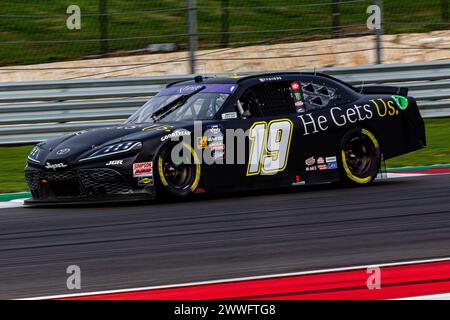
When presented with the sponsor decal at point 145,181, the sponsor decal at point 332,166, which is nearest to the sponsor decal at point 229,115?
the sponsor decal at point 145,181

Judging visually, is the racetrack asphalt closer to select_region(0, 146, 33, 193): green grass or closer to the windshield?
the windshield

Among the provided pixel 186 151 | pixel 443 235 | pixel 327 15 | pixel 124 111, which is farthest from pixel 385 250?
pixel 327 15

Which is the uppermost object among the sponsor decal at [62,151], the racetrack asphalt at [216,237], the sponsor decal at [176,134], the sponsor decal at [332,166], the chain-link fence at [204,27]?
the chain-link fence at [204,27]

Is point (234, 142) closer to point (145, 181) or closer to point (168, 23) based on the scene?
point (145, 181)

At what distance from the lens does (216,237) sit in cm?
730

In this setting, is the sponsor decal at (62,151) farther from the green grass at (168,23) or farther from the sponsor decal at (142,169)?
the green grass at (168,23)

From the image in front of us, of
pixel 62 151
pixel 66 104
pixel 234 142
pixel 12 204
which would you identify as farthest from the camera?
pixel 66 104

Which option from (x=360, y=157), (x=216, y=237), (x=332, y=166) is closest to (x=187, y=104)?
(x=332, y=166)

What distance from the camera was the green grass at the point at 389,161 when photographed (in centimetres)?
1130

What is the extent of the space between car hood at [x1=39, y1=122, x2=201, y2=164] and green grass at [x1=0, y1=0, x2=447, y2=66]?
6.61m

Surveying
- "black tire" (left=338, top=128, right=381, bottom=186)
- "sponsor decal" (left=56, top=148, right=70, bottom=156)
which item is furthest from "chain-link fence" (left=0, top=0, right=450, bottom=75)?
"sponsor decal" (left=56, top=148, right=70, bottom=156)

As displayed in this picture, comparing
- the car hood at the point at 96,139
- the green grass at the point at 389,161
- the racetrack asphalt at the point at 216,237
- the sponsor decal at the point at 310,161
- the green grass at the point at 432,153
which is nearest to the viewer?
the racetrack asphalt at the point at 216,237

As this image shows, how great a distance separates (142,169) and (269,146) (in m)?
1.41
